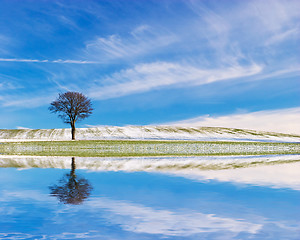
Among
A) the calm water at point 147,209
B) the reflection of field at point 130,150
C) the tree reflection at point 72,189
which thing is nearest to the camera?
the calm water at point 147,209

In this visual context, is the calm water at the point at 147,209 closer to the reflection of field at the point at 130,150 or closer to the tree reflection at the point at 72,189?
the tree reflection at the point at 72,189

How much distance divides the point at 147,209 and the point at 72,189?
4.28 m

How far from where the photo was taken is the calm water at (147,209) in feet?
27.4

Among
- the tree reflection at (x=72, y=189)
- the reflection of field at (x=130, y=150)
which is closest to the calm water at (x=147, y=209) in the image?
the tree reflection at (x=72, y=189)

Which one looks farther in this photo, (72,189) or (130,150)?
(130,150)

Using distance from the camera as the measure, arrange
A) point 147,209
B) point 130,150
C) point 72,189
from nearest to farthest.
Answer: point 147,209 < point 72,189 < point 130,150

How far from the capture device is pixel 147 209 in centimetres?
1070

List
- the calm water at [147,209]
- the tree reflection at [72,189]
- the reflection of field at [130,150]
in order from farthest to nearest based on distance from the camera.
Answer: the reflection of field at [130,150] < the tree reflection at [72,189] < the calm water at [147,209]

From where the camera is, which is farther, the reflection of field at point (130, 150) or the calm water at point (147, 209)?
the reflection of field at point (130, 150)

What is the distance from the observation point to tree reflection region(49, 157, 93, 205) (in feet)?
38.5

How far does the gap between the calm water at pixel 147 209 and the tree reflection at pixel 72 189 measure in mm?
33

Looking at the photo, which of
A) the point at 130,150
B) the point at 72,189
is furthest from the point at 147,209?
the point at 130,150

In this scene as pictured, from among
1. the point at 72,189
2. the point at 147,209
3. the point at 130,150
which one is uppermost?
the point at 130,150

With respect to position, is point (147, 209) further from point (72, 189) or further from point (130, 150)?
point (130, 150)
